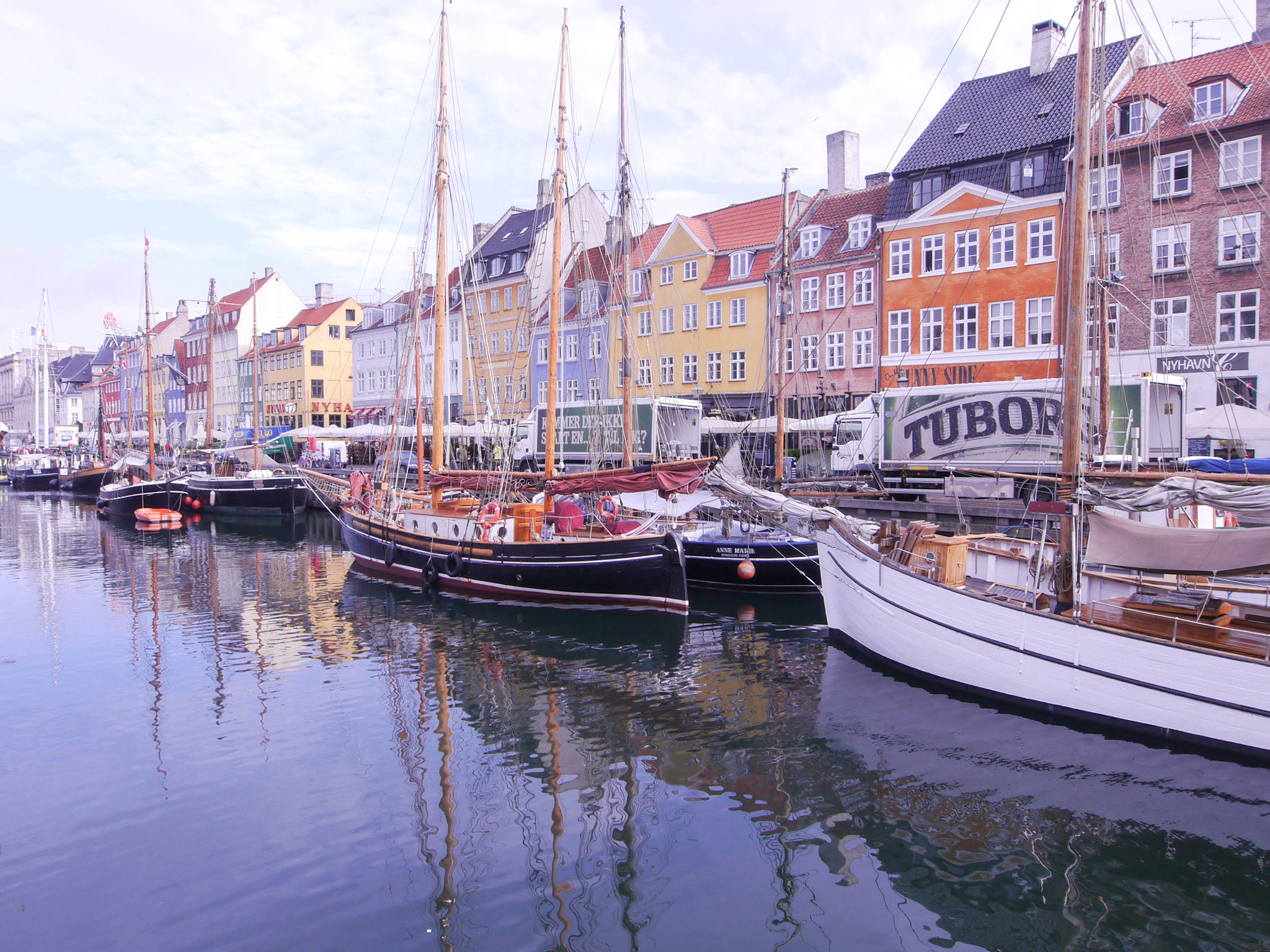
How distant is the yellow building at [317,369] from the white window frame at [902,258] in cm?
5555

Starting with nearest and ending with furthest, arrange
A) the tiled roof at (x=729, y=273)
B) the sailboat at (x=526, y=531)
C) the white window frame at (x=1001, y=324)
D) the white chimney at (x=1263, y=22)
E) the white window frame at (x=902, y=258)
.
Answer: the sailboat at (x=526, y=531)
the white chimney at (x=1263, y=22)
the white window frame at (x=1001, y=324)
the white window frame at (x=902, y=258)
the tiled roof at (x=729, y=273)

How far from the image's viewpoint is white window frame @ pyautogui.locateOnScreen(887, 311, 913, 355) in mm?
39875

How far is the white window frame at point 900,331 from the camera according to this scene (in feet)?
131

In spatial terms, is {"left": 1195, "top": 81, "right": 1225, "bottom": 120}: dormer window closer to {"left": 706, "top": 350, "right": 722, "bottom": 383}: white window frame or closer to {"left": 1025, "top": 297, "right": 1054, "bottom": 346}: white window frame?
{"left": 1025, "top": 297, "right": 1054, "bottom": 346}: white window frame

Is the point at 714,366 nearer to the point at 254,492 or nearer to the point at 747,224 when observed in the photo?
the point at 747,224

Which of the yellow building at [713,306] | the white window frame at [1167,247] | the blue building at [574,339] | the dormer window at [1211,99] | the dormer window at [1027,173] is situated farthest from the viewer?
the blue building at [574,339]

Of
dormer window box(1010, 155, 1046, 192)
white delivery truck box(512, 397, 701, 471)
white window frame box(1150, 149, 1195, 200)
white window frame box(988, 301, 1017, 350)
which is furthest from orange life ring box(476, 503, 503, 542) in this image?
white window frame box(1150, 149, 1195, 200)

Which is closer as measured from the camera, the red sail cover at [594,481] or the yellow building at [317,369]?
the red sail cover at [594,481]

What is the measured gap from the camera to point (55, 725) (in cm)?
1440

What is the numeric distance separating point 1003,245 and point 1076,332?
25557 millimetres

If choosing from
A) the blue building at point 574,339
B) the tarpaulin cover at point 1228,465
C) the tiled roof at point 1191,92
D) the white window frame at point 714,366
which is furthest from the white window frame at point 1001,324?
the blue building at point 574,339

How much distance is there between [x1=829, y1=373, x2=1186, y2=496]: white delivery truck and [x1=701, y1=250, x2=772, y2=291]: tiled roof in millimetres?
13873

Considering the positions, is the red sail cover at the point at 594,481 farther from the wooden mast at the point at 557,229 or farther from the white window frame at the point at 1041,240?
the white window frame at the point at 1041,240

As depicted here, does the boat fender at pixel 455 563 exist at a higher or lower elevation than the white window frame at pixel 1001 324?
lower
